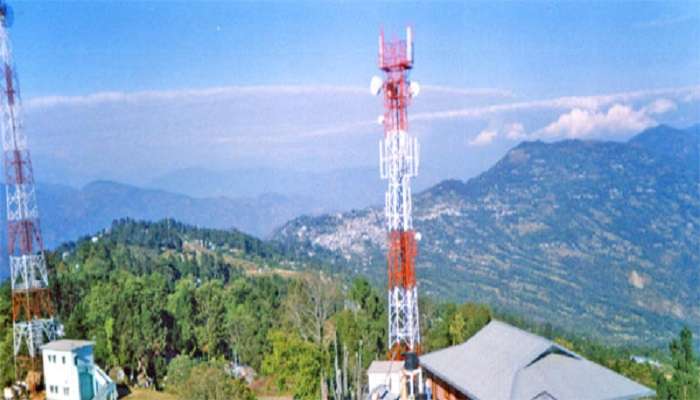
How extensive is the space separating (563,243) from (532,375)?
414ft

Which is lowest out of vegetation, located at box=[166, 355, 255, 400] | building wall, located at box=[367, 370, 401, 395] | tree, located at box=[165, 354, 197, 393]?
tree, located at box=[165, 354, 197, 393]

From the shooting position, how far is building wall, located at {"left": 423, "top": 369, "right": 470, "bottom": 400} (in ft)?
58.9

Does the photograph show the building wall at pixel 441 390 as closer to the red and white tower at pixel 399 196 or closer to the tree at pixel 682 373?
the red and white tower at pixel 399 196

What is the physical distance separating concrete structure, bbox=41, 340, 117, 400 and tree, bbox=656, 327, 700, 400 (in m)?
21.4

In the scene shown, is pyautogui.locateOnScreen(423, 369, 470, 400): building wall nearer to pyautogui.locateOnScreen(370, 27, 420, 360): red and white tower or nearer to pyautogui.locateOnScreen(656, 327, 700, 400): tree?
pyautogui.locateOnScreen(370, 27, 420, 360): red and white tower

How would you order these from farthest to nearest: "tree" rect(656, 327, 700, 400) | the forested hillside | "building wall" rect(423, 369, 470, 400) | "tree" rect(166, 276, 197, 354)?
"tree" rect(166, 276, 197, 354) < the forested hillside < "tree" rect(656, 327, 700, 400) < "building wall" rect(423, 369, 470, 400)

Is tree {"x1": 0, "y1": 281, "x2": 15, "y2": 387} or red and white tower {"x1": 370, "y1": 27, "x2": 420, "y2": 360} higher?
red and white tower {"x1": 370, "y1": 27, "x2": 420, "y2": 360}

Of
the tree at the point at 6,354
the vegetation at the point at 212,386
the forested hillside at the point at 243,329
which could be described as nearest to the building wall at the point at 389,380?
the forested hillside at the point at 243,329

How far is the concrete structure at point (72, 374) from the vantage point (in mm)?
23156

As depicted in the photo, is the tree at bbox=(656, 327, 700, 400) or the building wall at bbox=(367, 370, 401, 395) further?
the tree at bbox=(656, 327, 700, 400)

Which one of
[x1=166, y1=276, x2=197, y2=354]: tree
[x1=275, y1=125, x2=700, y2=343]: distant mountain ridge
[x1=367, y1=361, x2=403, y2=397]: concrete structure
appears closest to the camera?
[x1=367, y1=361, x2=403, y2=397]: concrete structure

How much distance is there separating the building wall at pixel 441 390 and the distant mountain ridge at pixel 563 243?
5424 centimetres

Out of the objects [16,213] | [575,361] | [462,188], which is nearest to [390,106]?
[575,361]

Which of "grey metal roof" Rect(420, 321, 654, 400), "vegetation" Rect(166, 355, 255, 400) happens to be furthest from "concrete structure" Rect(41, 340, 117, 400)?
"grey metal roof" Rect(420, 321, 654, 400)
